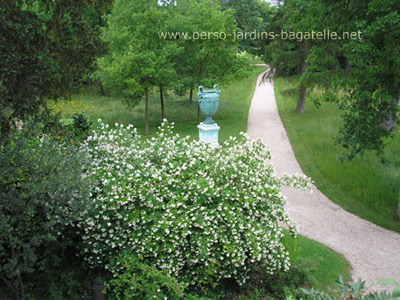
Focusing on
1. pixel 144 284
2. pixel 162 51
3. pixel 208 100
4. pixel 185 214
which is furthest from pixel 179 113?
pixel 144 284

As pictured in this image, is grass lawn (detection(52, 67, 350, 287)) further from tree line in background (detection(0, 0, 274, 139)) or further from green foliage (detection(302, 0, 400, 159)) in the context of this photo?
green foliage (detection(302, 0, 400, 159))

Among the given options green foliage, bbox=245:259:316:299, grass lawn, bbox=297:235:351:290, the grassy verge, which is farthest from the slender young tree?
green foliage, bbox=245:259:316:299

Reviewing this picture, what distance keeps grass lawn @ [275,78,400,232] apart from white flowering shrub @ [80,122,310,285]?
16.2 feet

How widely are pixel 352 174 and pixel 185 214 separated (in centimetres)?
820

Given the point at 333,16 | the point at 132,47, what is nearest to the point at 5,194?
the point at 333,16

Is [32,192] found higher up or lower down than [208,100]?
lower down

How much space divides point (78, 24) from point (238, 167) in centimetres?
341

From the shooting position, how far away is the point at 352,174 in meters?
11.3

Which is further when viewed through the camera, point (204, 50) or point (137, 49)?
point (204, 50)

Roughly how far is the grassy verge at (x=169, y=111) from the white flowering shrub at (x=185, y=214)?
9937 millimetres

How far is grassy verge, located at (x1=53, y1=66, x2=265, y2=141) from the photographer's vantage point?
17.1 m

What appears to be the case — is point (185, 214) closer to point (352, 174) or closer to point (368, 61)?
point (368, 61)

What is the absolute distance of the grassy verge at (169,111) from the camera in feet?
56.1

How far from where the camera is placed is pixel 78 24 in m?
5.66
